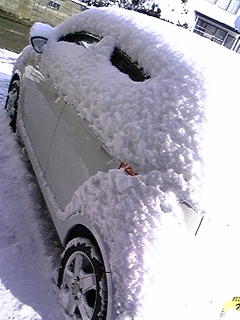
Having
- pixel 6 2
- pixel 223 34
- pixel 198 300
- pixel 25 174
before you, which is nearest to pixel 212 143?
pixel 198 300

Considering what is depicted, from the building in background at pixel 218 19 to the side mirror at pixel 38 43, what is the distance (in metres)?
26.7

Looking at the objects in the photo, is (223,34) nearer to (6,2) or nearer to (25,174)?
(6,2)

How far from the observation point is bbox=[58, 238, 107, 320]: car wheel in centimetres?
249

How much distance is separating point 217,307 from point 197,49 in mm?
1724

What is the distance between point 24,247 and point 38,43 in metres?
2.22

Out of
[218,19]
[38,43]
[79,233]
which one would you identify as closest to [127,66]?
[79,233]

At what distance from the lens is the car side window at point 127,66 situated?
2979 millimetres

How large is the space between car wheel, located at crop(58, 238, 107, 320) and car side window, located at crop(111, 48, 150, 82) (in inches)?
46.2

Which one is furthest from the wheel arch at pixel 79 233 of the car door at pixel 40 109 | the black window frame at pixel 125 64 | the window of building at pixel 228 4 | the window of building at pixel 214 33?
the window of building at pixel 228 4

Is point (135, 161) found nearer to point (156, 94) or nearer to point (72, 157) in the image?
point (156, 94)

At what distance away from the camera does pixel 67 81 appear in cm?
349

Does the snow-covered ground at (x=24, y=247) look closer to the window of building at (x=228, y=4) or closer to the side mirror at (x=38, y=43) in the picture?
the side mirror at (x=38, y=43)

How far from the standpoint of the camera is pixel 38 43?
449 centimetres

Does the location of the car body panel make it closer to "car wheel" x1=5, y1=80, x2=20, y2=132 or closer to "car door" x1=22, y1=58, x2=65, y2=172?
"car door" x1=22, y1=58, x2=65, y2=172
